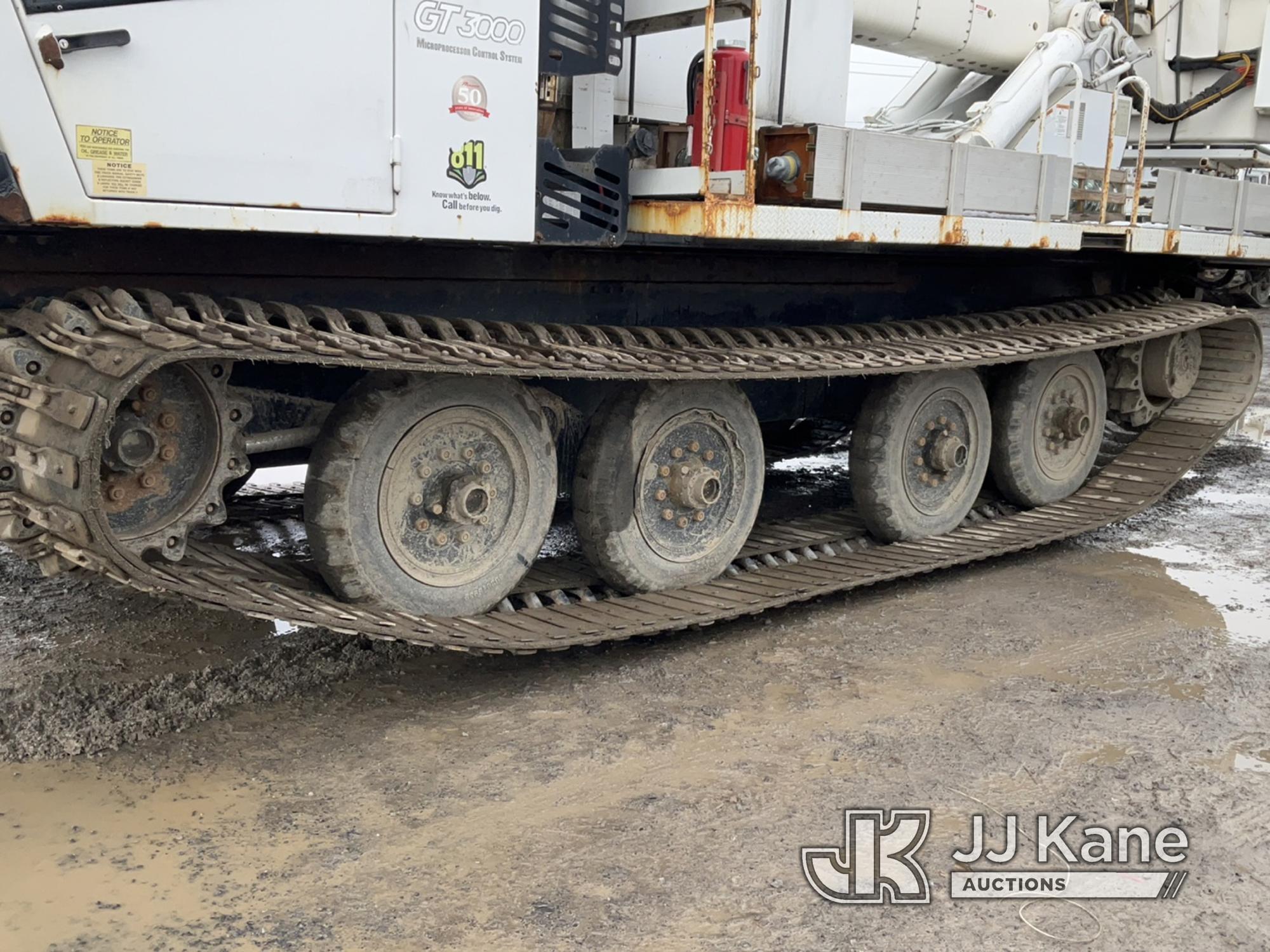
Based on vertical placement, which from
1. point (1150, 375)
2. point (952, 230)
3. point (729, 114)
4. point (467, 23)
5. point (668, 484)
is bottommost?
point (668, 484)

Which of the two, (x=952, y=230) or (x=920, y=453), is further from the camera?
(x=920, y=453)

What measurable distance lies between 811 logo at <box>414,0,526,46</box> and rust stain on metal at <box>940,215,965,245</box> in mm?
2209

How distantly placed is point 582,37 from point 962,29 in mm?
2980

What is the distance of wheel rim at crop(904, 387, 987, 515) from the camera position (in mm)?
6414

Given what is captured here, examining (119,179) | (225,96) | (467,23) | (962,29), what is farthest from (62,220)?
(962,29)

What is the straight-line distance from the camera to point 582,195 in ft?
14.8

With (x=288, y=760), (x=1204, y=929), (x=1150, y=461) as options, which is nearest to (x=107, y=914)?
(x=288, y=760)

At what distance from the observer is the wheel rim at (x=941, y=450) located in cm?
641

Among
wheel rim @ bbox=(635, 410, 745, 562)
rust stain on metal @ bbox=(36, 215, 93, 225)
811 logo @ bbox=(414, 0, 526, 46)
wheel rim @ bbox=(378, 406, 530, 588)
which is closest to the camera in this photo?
rust stain on metal @ bbox=(36, 215, 93, 225)

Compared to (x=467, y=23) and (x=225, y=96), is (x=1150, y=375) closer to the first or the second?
(x=467, y=23)

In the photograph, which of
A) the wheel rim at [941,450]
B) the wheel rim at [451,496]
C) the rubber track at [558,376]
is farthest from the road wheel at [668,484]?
the wheel rim at [941,450]

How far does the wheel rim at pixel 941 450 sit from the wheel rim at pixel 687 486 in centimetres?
123

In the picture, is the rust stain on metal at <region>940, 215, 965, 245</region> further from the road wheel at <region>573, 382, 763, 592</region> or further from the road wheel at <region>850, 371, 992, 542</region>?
the road wheel at <region>573, 382, 763, 592</region>

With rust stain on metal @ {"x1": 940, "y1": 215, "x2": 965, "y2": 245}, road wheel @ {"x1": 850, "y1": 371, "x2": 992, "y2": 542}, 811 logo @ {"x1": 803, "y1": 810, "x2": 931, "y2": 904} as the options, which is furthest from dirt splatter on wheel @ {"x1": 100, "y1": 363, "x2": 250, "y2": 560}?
road wheel @ {"x1": 850, "y1": 371, "x2": 992, "y2": 542}
